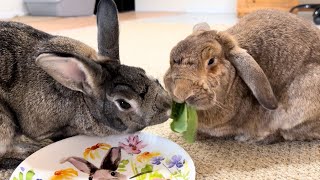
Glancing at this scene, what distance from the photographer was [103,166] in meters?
1.09

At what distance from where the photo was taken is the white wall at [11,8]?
4.31m

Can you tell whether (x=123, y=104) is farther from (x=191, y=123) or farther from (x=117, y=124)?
(x=191, y=123)

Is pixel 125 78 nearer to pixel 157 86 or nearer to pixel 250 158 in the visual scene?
pixel 157 86

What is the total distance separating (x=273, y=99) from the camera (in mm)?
1109

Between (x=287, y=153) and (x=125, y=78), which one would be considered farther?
(x=287, y=153)

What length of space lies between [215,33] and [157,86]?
251mm

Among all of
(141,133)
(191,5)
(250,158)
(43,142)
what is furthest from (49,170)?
(191,5)

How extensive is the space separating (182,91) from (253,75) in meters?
0.21

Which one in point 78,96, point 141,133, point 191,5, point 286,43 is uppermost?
point 286,43

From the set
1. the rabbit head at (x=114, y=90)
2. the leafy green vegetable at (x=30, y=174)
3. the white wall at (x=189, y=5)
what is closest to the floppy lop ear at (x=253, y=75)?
the rabbit head at (x=114, y=90)

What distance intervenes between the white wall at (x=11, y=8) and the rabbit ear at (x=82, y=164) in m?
3.60

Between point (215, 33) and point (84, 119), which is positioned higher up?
point (215, 33)

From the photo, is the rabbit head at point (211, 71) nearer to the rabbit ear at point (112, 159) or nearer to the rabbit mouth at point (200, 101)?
the rabbit mouth at point (200, 101)

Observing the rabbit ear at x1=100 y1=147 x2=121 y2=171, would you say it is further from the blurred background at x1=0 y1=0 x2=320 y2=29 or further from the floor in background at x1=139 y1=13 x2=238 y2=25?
the floor in background at x1=139 y1=13 x2=238 y2=25
